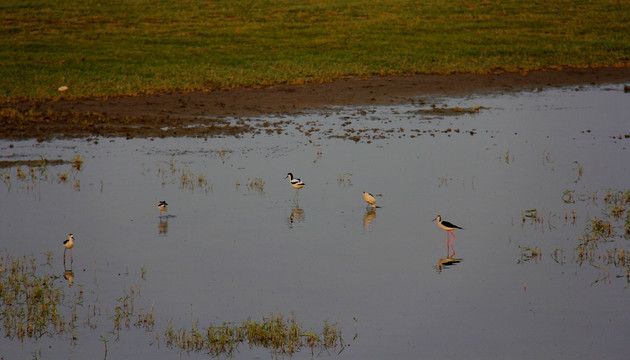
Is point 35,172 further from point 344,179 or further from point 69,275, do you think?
point 69,275

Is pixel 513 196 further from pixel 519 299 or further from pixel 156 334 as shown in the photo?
pixel 156 334

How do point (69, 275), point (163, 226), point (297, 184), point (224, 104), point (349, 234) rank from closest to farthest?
point (69, 275)
point (349, 234)
point (163, 226)
point (297, 184)
point (224, 104)

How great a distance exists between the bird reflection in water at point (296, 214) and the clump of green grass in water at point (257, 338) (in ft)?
21.1

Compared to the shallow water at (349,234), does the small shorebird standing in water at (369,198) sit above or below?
above

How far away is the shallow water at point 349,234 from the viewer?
13.5 meters

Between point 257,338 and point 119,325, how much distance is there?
2271mm

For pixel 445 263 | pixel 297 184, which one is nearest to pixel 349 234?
pixel 445 263


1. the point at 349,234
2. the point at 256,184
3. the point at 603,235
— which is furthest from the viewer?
the point at 256,184

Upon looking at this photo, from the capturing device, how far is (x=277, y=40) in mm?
54156

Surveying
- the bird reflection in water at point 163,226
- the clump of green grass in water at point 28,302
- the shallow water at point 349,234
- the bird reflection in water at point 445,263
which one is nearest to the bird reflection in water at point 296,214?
the shallow water at point 349,234

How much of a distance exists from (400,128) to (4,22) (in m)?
38.5

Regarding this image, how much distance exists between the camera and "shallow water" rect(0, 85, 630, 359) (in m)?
13.5

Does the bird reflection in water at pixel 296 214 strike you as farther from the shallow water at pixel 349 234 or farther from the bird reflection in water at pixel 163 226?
the bird reflection in water at pixel 163 226

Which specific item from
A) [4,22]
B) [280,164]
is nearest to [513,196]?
[280,164]
